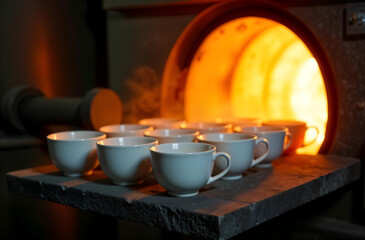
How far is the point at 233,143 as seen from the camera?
1204 mm

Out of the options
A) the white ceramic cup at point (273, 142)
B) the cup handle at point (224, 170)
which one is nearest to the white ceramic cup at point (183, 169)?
the cup handle at point (224, 170)

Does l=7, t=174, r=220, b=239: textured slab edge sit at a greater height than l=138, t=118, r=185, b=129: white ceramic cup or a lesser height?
lesser

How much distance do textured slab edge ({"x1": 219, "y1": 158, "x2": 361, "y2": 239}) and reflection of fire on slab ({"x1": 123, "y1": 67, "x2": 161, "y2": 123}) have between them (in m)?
0.78

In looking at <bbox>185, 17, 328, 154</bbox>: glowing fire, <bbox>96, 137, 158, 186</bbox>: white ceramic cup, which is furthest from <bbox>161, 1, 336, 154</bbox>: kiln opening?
<bbox>96, 137, 158, 186</bbox>: white ceramic cup

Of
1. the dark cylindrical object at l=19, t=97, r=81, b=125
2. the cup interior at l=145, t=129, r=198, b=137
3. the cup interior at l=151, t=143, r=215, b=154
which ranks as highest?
the dark cylindrical object at l=19, t=97, r=81, b=125

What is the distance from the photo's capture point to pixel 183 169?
1.06 metres

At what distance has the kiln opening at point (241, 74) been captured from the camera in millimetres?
1828

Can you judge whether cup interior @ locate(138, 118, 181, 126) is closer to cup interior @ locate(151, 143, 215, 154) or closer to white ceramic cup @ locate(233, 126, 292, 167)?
white ceramic cup @ locate(233, 126, 292, 167)

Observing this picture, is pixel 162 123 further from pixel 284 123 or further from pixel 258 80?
pixel 258 80

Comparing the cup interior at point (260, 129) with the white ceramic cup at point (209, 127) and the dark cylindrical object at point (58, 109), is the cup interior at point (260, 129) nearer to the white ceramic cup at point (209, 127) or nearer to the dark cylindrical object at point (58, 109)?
the white ceramic cup at point (209, 127)

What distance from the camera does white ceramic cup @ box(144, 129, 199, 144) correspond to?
1.31 metres

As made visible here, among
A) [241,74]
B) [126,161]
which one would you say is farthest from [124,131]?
[241,74]

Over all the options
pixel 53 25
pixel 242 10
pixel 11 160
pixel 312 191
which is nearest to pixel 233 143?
pixel 312 191

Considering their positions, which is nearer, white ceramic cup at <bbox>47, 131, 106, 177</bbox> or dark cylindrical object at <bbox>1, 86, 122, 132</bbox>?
white ceramic cup at <bbox>47, 131, 106, 177</bbox>
